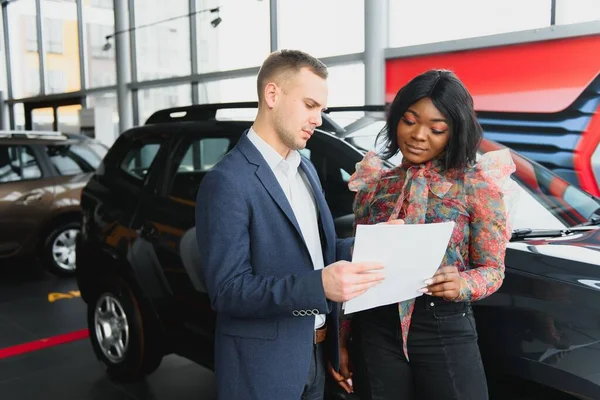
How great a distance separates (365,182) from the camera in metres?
1.72

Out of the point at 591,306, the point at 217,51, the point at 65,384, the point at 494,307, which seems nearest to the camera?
the point at 591,306

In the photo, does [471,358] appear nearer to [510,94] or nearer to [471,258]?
[471,258]

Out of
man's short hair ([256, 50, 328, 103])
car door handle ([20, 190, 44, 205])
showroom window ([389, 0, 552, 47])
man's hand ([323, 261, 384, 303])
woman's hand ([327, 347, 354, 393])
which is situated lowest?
woman's hand ([327, 347, 354, 393])

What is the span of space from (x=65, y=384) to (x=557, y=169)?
4.41 meters

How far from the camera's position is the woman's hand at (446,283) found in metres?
1.42

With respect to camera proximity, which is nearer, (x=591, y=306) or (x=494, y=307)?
(x=591, y=306)

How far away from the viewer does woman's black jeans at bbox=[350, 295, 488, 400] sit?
Answer: 1.48m

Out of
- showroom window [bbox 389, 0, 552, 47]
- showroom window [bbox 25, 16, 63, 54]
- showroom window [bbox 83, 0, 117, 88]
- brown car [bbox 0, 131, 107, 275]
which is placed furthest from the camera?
showroom window [bbox 25, 16, 63, 54]

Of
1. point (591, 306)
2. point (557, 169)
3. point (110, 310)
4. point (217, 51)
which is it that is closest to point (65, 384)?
point (110, 310)

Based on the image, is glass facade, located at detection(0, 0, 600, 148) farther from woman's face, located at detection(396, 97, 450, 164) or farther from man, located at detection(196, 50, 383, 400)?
man, located at detection(196, 50, 383, 400)

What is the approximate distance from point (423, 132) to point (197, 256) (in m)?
1.48

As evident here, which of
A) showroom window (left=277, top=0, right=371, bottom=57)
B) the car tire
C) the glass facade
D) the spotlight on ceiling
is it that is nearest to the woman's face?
the glass facade

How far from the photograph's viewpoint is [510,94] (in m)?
5.67

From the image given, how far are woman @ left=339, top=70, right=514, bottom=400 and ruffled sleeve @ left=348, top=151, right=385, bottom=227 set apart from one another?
12 cm
